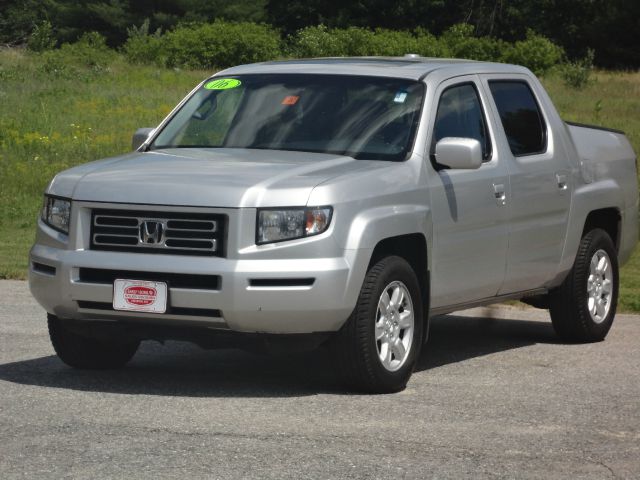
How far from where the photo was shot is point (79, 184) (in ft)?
25.7

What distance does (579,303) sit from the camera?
10.1m

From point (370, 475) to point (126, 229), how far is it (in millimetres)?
2308

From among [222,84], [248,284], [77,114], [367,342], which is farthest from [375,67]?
[77,114]

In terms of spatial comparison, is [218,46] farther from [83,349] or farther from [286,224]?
[286,224]

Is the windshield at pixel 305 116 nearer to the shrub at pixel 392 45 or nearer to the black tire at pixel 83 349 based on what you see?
the black tire at pixel 83 349

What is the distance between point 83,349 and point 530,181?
2943mm

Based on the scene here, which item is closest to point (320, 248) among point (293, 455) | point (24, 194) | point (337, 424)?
point (337, 424)

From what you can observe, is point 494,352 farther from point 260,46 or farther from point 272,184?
point 260,46

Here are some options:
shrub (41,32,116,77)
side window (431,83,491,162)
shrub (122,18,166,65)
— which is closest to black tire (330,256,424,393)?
side window (431,83,491,162)

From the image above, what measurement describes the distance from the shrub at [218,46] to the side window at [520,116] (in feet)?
153

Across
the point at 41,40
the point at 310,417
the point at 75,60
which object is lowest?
the point at 41,40

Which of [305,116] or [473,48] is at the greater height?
[305,116]

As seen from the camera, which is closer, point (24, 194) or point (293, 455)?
point (293, 455)

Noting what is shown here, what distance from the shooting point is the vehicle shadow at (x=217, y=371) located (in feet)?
26.2
